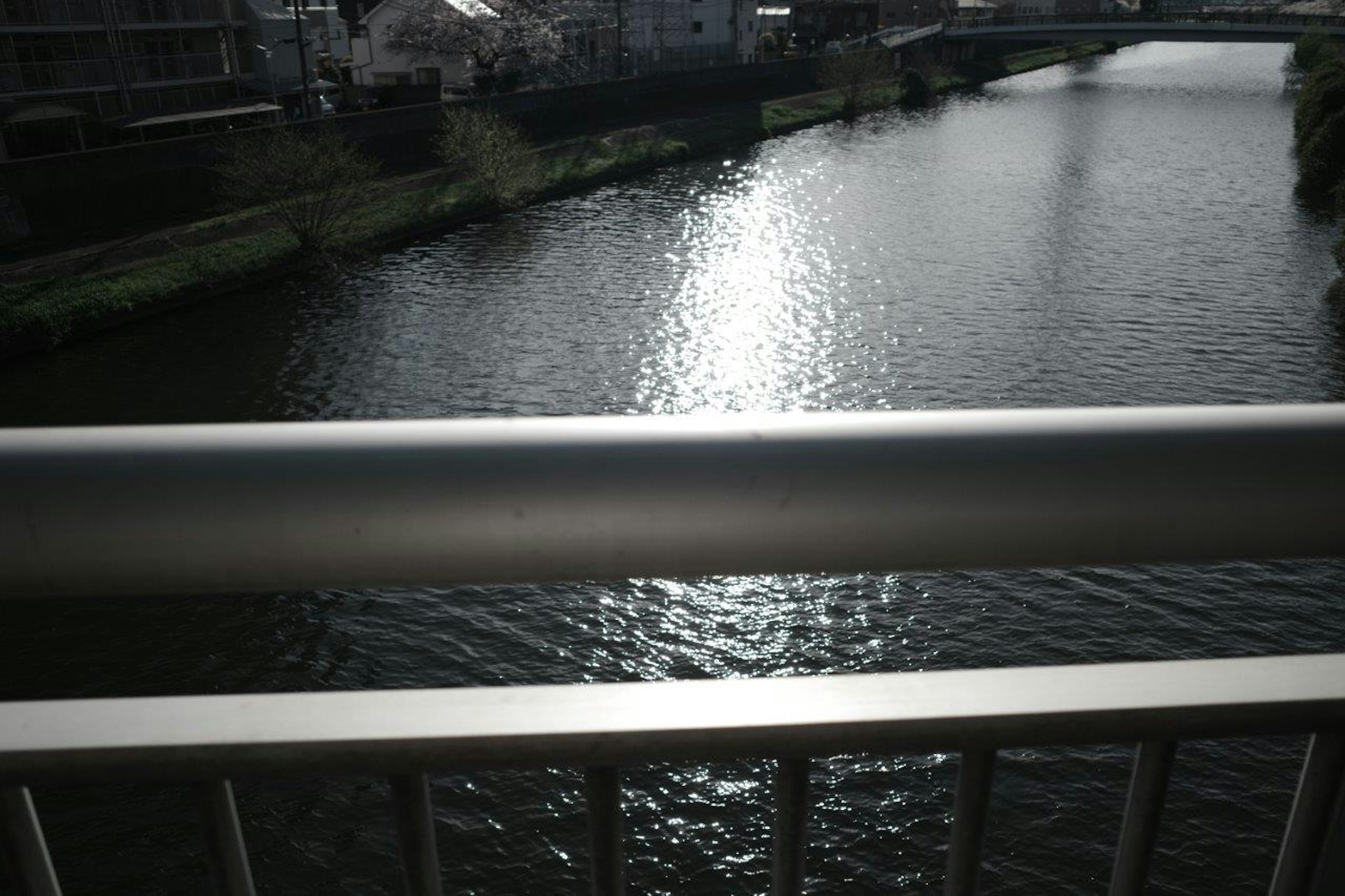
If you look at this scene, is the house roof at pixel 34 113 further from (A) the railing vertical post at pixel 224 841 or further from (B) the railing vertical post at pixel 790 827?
(B) the railing vertical post at pixel 790 827

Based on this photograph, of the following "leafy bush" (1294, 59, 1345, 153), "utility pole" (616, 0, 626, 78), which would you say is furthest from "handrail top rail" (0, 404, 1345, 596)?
"utility pole" (616, 0, 626, 78)

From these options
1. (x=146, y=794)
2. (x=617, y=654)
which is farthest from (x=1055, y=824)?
(x=146, y=794)

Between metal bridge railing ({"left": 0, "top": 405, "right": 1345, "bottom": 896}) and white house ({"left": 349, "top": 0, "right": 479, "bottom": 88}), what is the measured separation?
42.3 meters

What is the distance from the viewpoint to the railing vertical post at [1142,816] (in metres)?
0.73

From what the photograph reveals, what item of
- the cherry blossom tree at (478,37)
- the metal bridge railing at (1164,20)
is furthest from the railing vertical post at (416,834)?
the metal bridge railing at (1164,20)

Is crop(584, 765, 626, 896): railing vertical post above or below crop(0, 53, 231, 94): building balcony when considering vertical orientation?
above

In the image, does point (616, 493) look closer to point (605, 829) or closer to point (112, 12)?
point (605, 829)

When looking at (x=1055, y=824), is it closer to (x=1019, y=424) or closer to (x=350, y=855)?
(x=350, y=855)

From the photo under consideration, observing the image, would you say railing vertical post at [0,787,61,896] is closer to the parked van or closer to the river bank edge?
the river bank edge

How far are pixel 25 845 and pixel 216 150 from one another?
27155mm

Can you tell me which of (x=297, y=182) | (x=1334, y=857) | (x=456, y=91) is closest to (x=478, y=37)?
(x=456, y=91)

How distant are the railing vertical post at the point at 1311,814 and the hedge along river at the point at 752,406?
62 centimetres

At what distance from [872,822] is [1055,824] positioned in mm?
1294

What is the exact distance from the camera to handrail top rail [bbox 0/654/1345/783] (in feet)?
2.17
